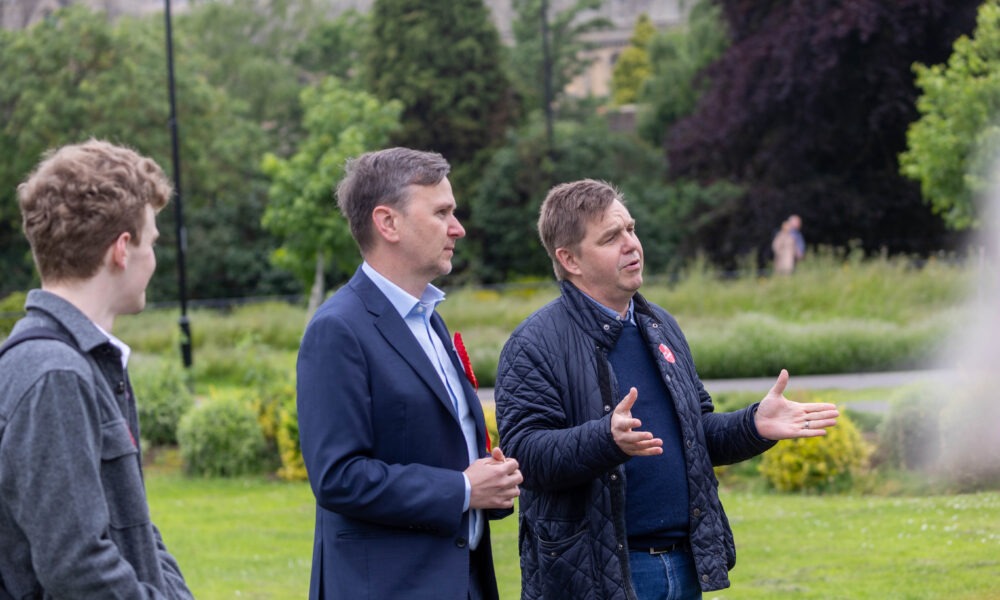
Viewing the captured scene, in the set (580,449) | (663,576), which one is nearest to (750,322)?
(663,576)

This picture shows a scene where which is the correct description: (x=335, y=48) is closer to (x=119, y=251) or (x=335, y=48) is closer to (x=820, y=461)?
(x=820, y=461)

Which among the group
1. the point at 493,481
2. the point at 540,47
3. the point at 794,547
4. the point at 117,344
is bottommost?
the point at 794,547

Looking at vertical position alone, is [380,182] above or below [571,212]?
above

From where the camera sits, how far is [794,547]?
8.18 metres

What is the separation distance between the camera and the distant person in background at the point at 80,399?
8.28ft

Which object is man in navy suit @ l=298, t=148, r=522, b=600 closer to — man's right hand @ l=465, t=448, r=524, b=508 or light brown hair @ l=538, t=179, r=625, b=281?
man's right hand @ l=465, t=448, r=524, b=508

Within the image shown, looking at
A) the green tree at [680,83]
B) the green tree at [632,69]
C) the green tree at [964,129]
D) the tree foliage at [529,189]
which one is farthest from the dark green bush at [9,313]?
the green tree at [632,69]

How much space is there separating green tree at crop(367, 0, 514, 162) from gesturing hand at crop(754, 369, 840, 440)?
110 ft

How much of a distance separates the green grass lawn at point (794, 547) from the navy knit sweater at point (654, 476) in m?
3.31

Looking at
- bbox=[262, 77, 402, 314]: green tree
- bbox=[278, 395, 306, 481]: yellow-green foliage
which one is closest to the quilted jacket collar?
bbox=[278, 395, 306, 481]: yellow-green foliage

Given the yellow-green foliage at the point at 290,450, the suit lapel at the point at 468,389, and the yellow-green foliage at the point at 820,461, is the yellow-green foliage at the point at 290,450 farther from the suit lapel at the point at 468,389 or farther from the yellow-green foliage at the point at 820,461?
the suit lapel at the point at 468,389

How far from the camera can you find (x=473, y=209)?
35031mm

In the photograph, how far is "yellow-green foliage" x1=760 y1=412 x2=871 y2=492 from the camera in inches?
416

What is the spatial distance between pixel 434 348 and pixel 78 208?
3.88 feet
